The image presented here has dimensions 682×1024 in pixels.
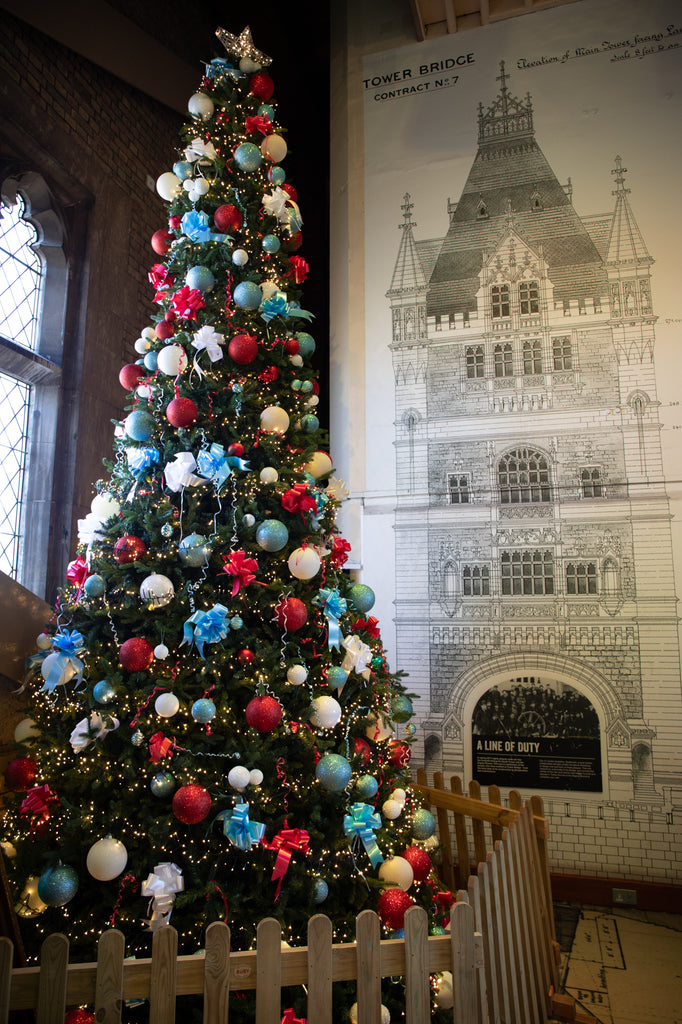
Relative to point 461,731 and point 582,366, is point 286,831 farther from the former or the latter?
point 582,366

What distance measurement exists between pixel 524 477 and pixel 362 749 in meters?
2.58

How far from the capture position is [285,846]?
204cm

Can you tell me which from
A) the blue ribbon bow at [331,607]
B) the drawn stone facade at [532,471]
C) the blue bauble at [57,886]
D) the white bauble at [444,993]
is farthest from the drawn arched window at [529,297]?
the blue bauble at [57,886]

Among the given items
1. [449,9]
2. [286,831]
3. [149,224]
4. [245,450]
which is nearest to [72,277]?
[149,224]

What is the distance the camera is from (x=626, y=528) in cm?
415

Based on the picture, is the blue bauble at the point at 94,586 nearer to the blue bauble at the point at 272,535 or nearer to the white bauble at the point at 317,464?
the blue bauble at the point at 272,535

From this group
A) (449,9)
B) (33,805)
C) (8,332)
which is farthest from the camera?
(449,9)

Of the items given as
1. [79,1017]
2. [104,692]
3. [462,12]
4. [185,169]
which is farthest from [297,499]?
[462,12]

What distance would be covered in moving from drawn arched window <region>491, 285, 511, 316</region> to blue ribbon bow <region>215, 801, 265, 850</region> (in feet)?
12.6

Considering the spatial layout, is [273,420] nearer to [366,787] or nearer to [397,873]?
[366,787]

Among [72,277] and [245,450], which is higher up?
[72,277]

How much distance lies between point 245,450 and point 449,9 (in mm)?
4449

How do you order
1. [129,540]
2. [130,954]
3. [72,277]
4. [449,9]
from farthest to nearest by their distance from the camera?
1. [449,9]
2. [72,277]
3. [129,540]
4. [130,954]

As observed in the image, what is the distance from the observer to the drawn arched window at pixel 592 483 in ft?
13.9
